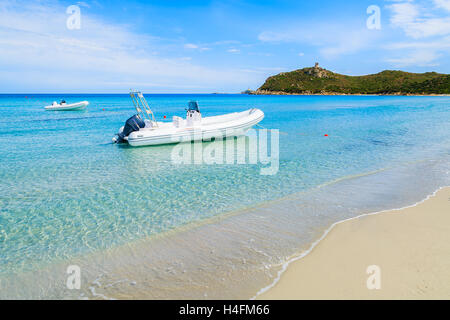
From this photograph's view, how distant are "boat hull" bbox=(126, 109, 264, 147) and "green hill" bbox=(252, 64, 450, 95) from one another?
108734 millimetres

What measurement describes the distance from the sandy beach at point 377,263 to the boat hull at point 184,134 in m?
10.6

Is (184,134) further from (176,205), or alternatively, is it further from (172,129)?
(176,205)

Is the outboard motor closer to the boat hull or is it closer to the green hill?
the boat hull

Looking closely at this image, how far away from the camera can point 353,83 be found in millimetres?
132750

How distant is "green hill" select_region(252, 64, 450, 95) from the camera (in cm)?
10553

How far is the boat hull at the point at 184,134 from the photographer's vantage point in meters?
14.7

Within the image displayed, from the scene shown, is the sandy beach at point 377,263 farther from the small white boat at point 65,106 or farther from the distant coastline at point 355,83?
the distant coastline at point 355,83

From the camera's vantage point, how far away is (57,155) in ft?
43.4

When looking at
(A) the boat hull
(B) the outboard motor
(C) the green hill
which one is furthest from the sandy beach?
(C) the green hill

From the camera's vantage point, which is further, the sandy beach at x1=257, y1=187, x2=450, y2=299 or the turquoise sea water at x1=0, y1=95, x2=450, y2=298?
the turquoise sea water at x1=0, y1=95, x2=450, y2=298

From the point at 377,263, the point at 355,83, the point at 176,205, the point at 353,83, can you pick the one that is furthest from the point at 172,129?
the point at 353,83

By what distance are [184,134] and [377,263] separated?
39.9 feet

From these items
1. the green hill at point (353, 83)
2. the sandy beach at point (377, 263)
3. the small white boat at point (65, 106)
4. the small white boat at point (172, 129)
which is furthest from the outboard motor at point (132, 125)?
the green hill at point (353, 83)
